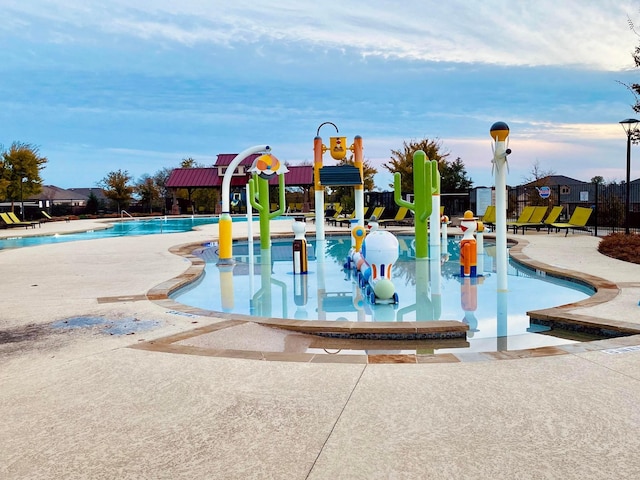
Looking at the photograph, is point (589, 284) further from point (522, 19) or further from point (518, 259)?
point (522, 19)

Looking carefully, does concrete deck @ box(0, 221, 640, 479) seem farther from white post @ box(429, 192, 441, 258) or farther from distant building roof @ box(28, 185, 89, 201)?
distant building roof @ box(28, 185, 89, 201)

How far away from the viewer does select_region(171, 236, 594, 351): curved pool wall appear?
6402 millimetres

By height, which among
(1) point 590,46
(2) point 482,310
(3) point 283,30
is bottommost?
(2) point 482,310

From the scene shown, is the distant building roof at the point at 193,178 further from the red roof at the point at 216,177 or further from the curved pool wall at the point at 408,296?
the curved pool wall at the point at 408,296

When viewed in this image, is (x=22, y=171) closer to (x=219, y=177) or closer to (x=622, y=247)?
(x=219, y=177)

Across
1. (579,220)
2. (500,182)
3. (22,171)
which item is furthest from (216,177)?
(500,182)

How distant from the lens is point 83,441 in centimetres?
285

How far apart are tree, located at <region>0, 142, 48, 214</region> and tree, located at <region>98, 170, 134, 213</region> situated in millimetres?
9780

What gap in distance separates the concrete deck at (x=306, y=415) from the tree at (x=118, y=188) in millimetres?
44956

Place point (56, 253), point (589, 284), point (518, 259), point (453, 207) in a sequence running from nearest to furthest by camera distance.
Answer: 1. point (589, 284)
2. point (518, 259)
3. point (56, 253)
4. point (453, 207)

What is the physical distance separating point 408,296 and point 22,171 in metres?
35.4

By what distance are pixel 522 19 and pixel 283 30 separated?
21.4ft

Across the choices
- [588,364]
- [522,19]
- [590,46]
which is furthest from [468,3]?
[588,364]

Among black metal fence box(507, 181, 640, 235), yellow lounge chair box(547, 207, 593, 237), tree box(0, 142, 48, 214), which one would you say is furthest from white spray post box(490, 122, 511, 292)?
tree box(0, 142, 48, 214)
